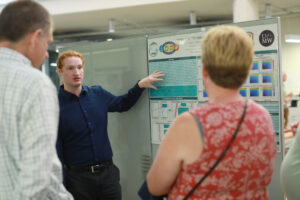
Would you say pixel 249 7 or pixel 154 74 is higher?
pixel 249 7

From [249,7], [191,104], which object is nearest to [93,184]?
[191,104]

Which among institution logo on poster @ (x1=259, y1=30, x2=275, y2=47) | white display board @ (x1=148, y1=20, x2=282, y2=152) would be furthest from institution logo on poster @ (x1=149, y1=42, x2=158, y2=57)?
institution logo on poster @ (x1=259, y1=30, x2=275, y2=47)

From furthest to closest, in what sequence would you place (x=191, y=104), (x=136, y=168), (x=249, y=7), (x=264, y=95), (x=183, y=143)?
(x=249, y=7)
(x=136, y=168)
(x=191, y=104)
(x=264, y=95)
(x=183, y=143)

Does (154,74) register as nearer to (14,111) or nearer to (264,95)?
(264,95)

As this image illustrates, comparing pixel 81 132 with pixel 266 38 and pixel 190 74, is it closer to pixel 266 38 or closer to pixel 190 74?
pixel 190 74

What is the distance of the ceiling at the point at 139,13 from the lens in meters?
6.78

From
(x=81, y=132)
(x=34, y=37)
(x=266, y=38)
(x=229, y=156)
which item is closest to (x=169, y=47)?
(x=266, y=38)

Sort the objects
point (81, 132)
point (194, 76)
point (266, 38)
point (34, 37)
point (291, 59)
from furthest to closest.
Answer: point (291, 59) → point (194, 76) → point (81, 132) → point (266, 38) → point (34, 37)

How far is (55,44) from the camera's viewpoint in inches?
391

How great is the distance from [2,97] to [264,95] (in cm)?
183

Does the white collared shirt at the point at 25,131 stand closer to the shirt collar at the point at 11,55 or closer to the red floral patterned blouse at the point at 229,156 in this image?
the shirt collar at the point at 11,55

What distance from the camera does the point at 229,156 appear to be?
1.21m

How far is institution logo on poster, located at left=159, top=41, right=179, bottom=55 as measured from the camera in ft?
9.11

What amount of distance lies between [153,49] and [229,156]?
6.11 ft
